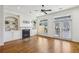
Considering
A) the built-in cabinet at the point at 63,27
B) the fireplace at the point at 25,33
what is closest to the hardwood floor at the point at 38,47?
the fireplace at the point at 25,33

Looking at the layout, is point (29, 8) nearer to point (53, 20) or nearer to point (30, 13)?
point (30, 13)

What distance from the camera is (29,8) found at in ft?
17.1

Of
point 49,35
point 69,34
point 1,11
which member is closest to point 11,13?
point 1,11

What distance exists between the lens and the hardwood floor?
4.97 meters

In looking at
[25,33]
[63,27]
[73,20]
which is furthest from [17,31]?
[73,20]

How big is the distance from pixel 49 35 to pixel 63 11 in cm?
146

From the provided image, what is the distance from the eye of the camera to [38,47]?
5285mm

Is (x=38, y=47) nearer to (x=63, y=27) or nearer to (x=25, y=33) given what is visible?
(x=25, y=33)

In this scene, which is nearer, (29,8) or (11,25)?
(29,8)

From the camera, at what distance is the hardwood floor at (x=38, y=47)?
4973 millimetres

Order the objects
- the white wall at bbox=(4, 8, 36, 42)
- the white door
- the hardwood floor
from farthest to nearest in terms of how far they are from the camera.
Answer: the white door, the white wall at bbox=(4, 8, 36, 42), the hardwood floor

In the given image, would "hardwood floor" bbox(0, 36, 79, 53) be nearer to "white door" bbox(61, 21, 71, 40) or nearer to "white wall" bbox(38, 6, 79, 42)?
"white door" bbox(61, 21, 71, 40)

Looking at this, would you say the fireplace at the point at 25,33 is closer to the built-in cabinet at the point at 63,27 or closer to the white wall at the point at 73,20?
the white wall at the point at 73,20

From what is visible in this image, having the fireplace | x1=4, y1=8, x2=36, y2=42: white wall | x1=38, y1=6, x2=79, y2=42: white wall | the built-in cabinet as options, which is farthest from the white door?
the fireplace
